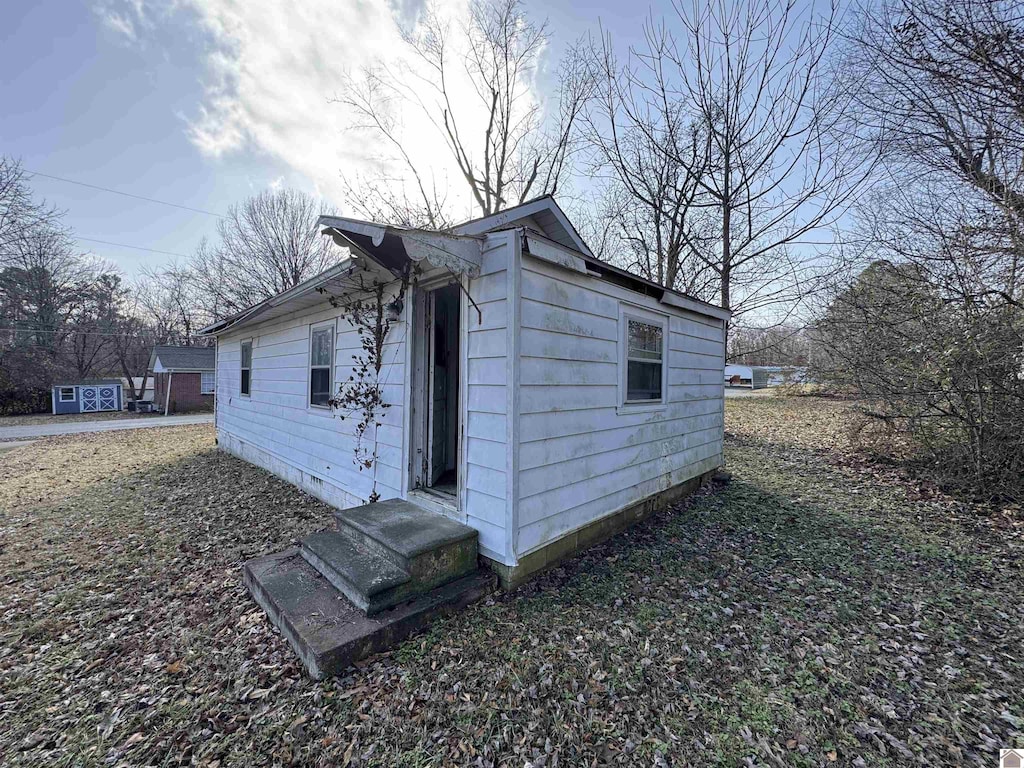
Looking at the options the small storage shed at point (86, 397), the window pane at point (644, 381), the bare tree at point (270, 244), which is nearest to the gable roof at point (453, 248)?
the window pane at point (644, 381)

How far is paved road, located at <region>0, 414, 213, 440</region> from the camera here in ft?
41.7

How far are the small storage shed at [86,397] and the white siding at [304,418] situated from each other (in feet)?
53.4

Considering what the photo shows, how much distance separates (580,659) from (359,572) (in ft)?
5.11

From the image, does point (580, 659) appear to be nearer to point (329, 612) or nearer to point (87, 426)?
point (329, 612)

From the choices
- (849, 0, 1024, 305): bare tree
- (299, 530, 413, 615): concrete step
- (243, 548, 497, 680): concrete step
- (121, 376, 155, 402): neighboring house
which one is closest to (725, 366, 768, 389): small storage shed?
(849, 0, 1024, 305): bare tree

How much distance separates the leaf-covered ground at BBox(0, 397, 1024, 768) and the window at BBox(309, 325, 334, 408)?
5.64 feet

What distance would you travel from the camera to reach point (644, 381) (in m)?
4.71

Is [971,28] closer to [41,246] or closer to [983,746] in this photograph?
[983,746]

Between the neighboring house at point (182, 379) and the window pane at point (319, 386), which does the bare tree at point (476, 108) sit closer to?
the window pane at point (319, 386)

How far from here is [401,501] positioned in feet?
13.1

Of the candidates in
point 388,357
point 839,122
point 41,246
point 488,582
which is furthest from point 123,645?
point 41,246

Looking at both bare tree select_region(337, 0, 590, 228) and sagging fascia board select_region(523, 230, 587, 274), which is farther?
bare tree select_region(337, 0, 590, 228)

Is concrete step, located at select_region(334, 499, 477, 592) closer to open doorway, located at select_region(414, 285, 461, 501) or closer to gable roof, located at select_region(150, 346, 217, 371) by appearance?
open doorway, located at select_region(414, 285, 461, 501)

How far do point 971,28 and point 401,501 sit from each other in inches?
340
